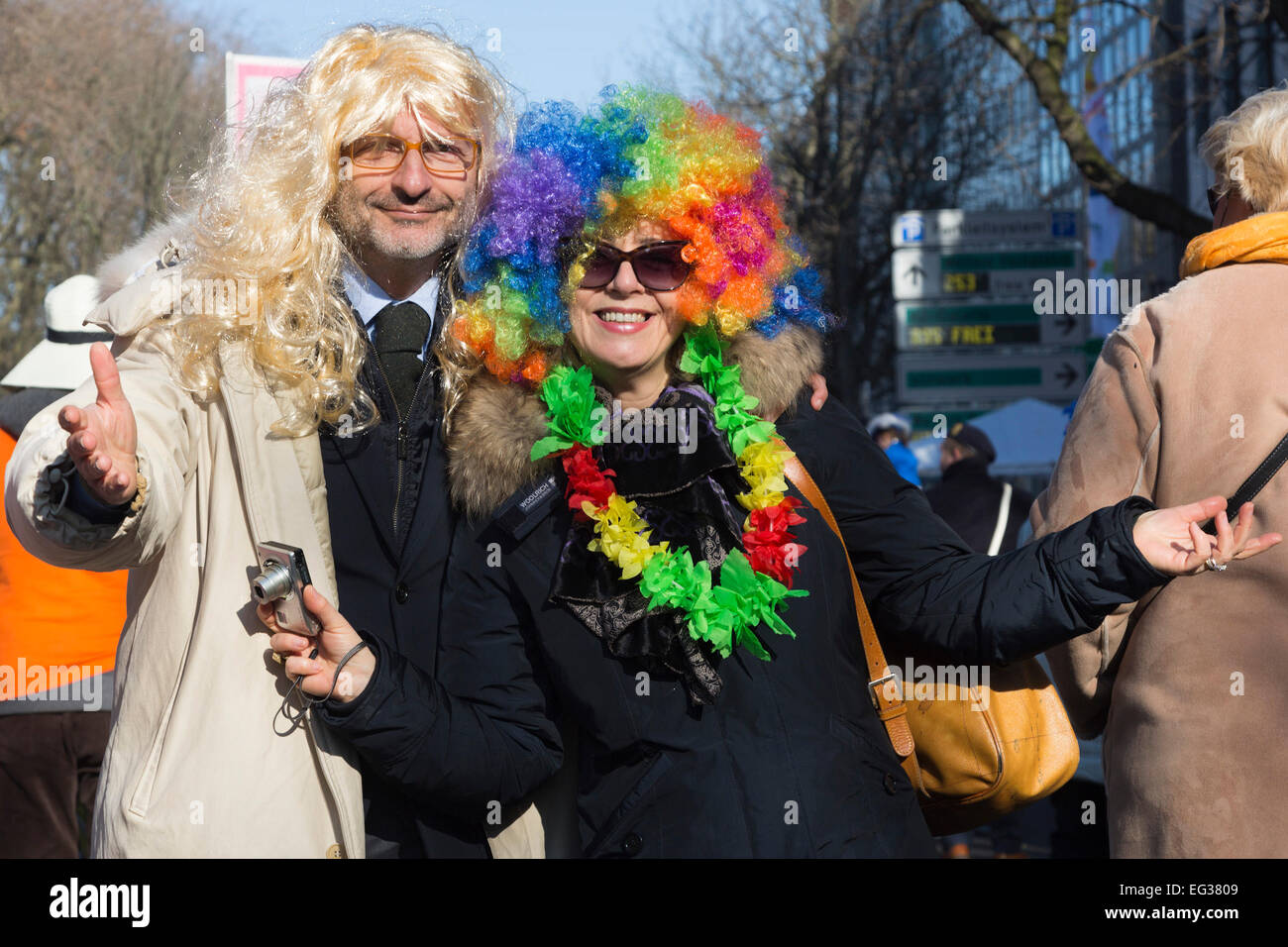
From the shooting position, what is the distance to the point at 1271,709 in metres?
2.60

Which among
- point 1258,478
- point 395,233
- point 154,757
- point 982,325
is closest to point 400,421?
point 395,233

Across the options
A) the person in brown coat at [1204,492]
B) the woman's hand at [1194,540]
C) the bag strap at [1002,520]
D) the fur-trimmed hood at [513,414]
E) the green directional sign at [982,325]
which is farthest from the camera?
the green directional sign at [982,325]

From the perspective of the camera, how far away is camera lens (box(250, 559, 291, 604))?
2404 mm

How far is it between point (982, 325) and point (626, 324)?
10030 millimetres

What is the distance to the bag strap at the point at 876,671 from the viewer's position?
2752mm

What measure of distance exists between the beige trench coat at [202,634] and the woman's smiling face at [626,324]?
0.63m

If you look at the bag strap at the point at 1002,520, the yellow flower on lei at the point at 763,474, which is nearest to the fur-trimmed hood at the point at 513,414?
the yellow flower on lei at the point at 763,474

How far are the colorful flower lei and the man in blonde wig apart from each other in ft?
0.94

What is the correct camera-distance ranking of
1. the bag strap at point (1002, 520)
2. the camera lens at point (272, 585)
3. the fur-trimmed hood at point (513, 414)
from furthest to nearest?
1. the bag strap at point (1002, 520)
2. the fur-trimmed hood at point (513, 414)
3. the camera lens at point (272, 585)

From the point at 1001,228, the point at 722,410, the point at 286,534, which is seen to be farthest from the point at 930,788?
the point at 1001,228

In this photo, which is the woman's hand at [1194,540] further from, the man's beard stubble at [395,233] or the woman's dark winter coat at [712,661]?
the man's beard stubble at [395,233]

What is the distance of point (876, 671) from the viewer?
275 centimetres
